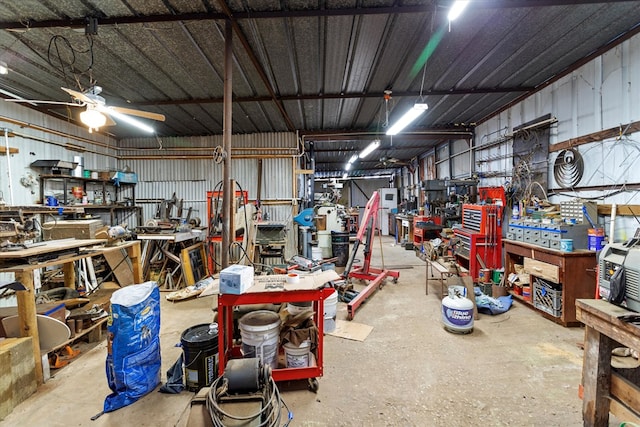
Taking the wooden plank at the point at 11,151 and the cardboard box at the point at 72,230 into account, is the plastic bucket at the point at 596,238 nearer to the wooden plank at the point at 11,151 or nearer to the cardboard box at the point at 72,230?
the cardboard box at the point at 72,230

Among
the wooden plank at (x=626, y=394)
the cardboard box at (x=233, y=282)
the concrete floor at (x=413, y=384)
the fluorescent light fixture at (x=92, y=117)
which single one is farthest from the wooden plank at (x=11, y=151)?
the wooden plank at (x=626, y=394)

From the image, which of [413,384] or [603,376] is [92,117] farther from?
[603,376]

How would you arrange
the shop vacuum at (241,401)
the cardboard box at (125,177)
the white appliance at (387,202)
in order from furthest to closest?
the white appliance at (387,202) < the cardboard box at (125,177) < the shop vacuum at (241,401)

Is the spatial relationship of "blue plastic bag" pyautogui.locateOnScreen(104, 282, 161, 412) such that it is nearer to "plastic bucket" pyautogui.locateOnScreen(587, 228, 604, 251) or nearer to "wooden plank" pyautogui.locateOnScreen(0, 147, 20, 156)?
"wooden plank" pyautogui.locateOnScreen(0, 147, 20, 156)

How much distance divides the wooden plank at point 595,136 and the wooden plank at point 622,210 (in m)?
0.83

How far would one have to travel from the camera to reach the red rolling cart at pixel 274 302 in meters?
2.06

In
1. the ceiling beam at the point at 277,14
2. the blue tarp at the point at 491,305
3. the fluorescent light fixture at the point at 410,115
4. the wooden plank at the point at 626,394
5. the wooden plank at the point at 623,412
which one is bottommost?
the blue tarp at the point at 491,305

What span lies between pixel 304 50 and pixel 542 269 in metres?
4.12

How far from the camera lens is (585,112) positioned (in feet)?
11.6

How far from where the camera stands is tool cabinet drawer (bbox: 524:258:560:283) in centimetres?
316

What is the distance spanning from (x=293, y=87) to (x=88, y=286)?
4537mm

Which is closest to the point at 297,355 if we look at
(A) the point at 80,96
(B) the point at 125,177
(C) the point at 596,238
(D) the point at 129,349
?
(D) the point at 129,349

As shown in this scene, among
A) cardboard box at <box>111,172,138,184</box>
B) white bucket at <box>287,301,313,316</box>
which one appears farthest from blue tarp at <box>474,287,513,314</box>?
cardboard box at <box>111,172,138,184</box>

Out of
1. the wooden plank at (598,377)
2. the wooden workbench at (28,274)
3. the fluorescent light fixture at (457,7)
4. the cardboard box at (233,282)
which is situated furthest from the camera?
the fluorescent light fixture at (457,7)
